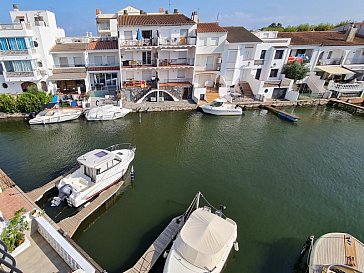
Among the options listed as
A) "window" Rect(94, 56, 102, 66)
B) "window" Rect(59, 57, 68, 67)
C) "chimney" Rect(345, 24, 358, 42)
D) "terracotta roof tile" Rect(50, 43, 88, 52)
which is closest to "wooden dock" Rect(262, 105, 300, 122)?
"chimney" Rect(345, 24, 358, 42)

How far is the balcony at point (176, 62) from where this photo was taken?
120ft

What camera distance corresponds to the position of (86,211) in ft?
52.0

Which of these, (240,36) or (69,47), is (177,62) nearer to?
(240,36)

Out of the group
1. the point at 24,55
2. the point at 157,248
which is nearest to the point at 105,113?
the point at 24,55

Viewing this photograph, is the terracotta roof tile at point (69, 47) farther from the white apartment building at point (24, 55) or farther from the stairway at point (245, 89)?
the stairway at point (245, 89)

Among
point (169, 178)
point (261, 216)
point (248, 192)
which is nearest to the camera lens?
point (261, 216)

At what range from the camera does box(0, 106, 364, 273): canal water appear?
14.6 m

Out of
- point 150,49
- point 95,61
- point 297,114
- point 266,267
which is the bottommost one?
point 266,267

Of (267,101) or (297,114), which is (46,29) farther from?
(297,114)

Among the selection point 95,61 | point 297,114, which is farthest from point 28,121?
point 297,114

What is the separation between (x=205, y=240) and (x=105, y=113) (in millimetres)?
23859

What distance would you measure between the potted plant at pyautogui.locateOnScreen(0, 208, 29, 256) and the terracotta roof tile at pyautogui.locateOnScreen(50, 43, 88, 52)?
32.5 meters

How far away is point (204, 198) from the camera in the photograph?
1744cm

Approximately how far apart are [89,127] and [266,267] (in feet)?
82.5
